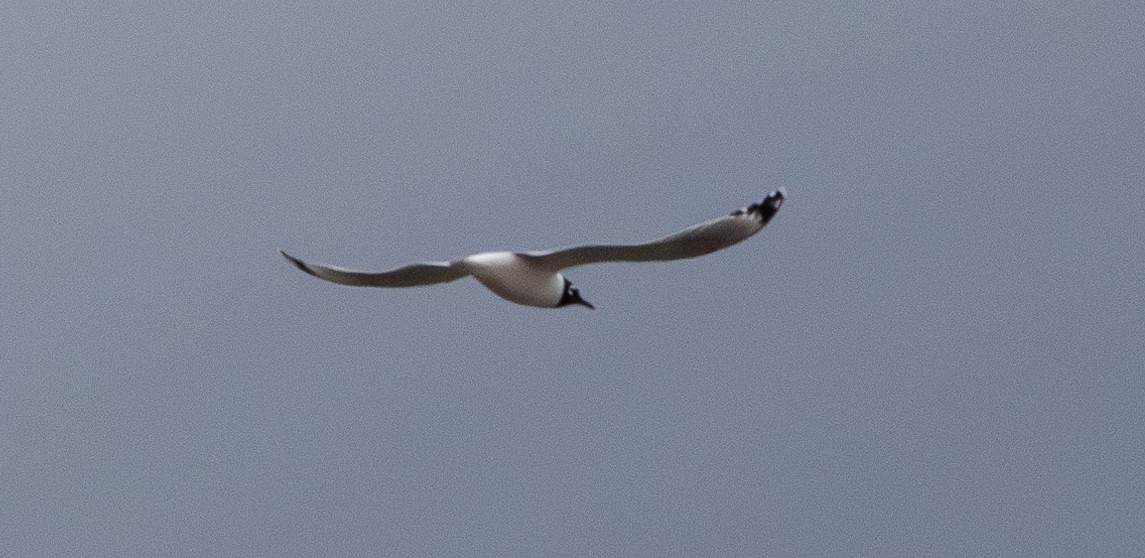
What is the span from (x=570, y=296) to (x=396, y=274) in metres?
0.89

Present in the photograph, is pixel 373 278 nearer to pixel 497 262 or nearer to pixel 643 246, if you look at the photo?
pixel 497 262

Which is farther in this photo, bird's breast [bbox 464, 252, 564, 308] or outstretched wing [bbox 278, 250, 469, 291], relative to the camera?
outstretched wing [bbox 278, 250, 469, 291]

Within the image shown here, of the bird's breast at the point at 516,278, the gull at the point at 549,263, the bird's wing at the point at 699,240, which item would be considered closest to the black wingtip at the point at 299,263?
the gull at the point at 549,263

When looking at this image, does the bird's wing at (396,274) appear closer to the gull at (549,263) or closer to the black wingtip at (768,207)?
the gull at (549,263)

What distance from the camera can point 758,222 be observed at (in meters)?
7.82

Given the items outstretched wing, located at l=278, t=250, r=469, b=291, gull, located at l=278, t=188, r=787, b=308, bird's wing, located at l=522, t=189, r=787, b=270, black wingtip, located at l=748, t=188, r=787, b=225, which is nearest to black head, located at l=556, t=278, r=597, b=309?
gull, located at l=278, t=188, r=787, b=308

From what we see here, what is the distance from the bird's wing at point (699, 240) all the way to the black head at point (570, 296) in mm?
734

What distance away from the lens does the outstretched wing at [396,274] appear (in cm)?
851

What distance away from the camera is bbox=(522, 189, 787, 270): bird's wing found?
7.76m

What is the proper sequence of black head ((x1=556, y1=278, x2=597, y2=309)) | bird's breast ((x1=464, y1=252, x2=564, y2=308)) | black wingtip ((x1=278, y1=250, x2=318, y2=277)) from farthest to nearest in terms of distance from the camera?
black wingtip ((x1=278, y1=250, x2=318, y2=277)) < black head ((x1=556, y1=278, x2=597, y2=309)) < bird's breast ((x1=464, y1=252, x2=564, y2=308))

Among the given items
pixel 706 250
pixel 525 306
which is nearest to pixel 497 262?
pixel 525 306

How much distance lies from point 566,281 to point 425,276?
0.71m

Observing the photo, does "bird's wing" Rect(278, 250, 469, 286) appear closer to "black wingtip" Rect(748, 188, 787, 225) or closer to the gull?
the gull

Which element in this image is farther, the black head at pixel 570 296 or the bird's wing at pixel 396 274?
the black head at pixel 570 296
